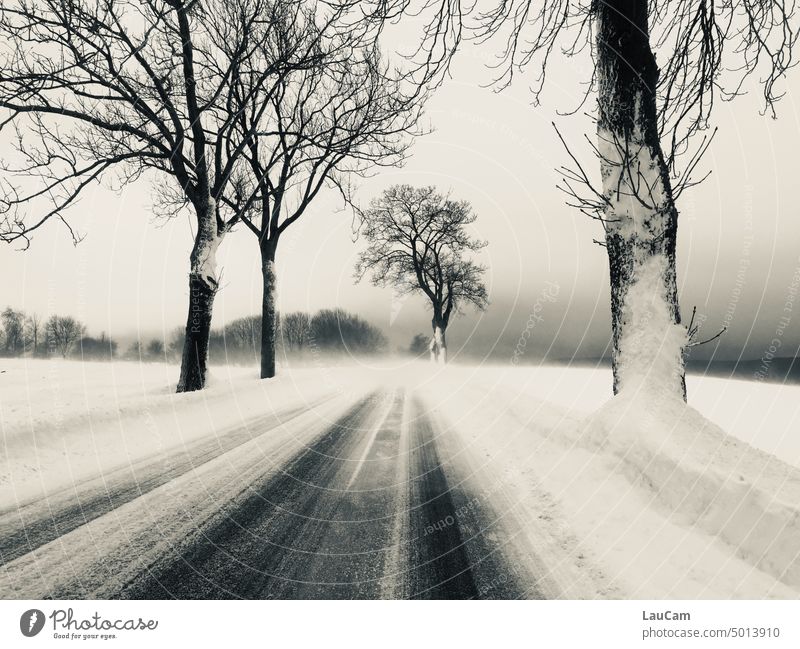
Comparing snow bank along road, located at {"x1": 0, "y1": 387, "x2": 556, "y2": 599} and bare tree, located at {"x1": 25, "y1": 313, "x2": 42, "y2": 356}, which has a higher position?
bare tree, located at {"x1": 25, "y1": 313, "x2": 42, "y2": 356}

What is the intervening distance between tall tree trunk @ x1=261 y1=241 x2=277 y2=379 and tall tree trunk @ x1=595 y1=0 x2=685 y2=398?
11.0 m

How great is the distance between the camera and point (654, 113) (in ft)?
15.0

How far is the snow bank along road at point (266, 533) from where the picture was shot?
2.33 metres

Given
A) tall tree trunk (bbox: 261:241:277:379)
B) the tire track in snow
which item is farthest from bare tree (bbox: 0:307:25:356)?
the tire track in snow

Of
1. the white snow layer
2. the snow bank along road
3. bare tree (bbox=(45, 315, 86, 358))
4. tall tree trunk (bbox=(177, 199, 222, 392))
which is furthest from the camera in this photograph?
bare tree (bbox=(45, 315, 86, 358))

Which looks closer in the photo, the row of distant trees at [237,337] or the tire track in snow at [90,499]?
the tire track in snow at [90,499]

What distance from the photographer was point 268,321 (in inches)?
528

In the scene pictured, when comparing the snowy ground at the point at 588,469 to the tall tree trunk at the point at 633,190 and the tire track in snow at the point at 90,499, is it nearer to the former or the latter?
the tire track in snow at the point at 90,499

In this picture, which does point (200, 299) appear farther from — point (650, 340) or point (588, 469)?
point (650, 340)

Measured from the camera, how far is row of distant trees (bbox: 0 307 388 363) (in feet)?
32.8

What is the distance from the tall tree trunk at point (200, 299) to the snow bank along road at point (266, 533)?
225 inches

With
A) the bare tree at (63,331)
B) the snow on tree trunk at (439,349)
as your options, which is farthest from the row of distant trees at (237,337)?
the snow on tree trunk at (439,349)

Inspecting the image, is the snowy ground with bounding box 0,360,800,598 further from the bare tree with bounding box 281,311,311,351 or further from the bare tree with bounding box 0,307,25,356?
the bare tree with bounding box 281,311,311,351
